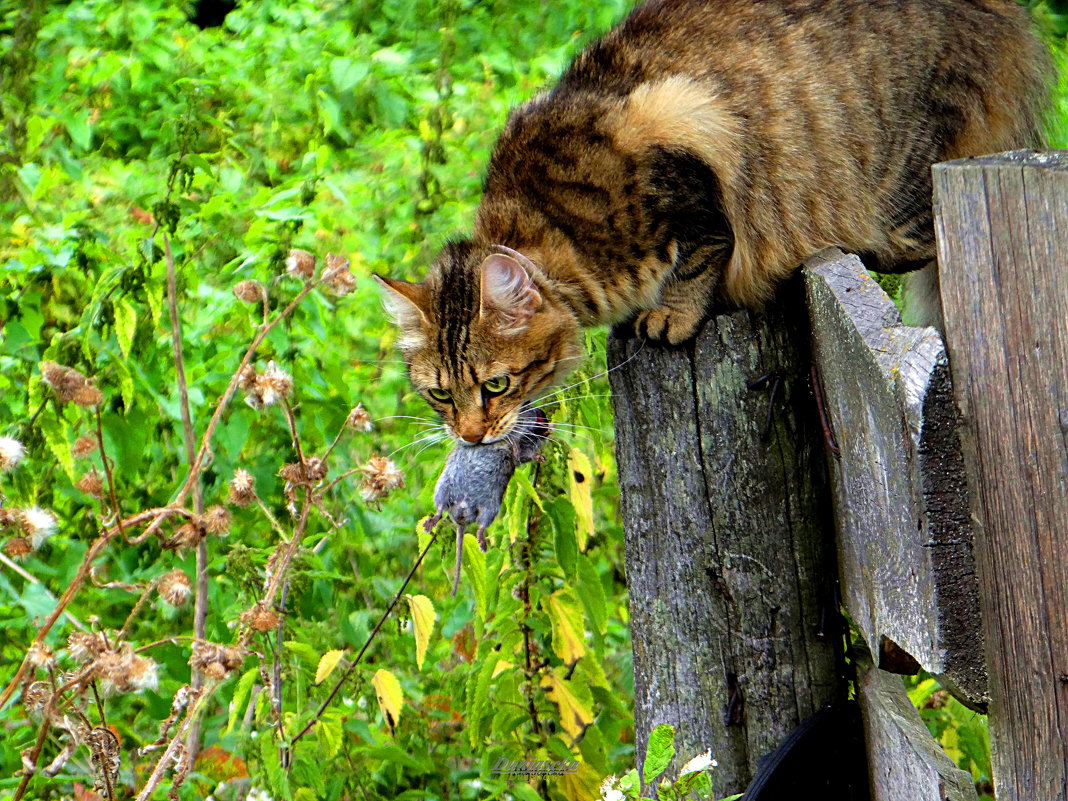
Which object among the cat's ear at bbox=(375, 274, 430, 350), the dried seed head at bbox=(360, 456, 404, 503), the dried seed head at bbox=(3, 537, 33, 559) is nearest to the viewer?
the dried seed head at bbox=(3, 537, 33, 559)

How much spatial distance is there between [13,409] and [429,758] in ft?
4.55

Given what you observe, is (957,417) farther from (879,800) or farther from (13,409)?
(13,409)

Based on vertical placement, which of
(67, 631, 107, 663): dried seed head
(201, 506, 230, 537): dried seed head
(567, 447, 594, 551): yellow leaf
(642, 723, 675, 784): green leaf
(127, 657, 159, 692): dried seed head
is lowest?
(642, 723, 675, 784): green leaf

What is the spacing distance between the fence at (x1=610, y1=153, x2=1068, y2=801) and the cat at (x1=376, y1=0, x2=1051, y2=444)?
0.54 meters

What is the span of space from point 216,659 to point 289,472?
444mm

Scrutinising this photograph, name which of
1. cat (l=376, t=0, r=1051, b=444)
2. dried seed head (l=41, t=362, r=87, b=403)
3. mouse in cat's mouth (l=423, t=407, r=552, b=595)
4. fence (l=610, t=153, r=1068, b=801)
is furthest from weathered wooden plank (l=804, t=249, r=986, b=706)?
dried seed head (l=41, t=362, r=87, b=403)

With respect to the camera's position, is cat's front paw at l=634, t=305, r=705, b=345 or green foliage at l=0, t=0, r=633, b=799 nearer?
cat's front paw at l=634, t=305, r=705, b=345

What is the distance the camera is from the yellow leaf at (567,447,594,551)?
241 cm

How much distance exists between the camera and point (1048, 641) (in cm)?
107

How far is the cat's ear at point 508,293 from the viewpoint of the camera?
7.75 feet

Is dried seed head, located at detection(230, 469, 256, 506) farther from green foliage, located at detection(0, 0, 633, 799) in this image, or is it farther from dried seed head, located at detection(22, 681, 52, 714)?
dried seed head, located at detection(22, 681, 52, 714)

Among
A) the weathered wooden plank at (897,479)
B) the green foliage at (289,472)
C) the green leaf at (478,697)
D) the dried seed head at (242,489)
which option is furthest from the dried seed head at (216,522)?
the weathered wooden plank at (897,479)

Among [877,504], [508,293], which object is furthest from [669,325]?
[877,504]

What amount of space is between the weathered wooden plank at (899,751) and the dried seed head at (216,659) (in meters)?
1.02
